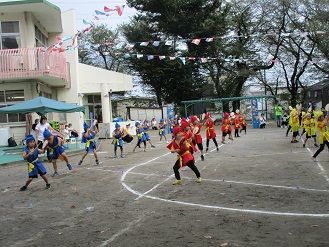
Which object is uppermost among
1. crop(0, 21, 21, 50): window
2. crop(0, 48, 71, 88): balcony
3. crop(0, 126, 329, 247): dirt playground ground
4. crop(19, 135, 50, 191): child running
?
crop(0, 21, 21, 50): window

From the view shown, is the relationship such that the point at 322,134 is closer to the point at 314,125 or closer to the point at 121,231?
the point at 314,125

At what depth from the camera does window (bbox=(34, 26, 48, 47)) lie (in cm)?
2402

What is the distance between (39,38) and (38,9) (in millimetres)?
3133

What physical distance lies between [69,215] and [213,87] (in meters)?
39.3

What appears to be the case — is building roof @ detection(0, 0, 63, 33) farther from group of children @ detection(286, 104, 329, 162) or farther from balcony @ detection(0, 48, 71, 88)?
group of children @ detection(286, 104, 329, 162)

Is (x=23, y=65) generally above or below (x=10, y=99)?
above

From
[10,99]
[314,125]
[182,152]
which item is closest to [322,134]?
[314,125]

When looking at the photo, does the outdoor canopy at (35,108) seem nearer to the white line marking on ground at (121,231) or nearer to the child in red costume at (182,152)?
the child in red costume at (182,152)

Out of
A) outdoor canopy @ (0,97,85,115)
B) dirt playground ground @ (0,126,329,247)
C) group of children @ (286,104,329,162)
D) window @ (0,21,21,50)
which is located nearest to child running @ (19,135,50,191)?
dirt playground ground @ (0,126,329,247)

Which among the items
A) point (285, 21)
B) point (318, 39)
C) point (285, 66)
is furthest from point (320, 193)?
point (285, 66)

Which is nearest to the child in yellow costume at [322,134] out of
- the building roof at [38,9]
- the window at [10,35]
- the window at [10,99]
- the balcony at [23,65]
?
the balcony at [23,65]

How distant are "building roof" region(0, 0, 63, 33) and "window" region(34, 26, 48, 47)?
0.68 m

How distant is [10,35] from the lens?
22422 millimetres

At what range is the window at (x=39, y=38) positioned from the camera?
24023 millimetres
